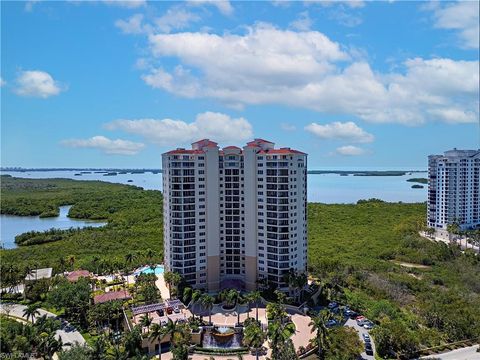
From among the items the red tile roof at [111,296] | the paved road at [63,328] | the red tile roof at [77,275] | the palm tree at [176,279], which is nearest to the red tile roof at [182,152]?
the palm tree at [176,279]

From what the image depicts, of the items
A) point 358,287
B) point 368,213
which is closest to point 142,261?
point 358,287

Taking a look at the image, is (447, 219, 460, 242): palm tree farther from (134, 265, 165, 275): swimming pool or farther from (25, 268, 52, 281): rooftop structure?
(25, 268, 52, 281): rooftop structure

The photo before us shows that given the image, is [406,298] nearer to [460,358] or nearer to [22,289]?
[460,358]

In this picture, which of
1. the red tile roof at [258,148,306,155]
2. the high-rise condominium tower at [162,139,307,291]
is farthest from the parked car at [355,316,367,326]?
the red tile roof at [258,148,306,155]

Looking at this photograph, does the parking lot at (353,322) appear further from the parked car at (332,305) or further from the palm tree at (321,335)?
the palm tree at (321,335)

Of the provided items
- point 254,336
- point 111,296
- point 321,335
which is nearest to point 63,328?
point 111,296
